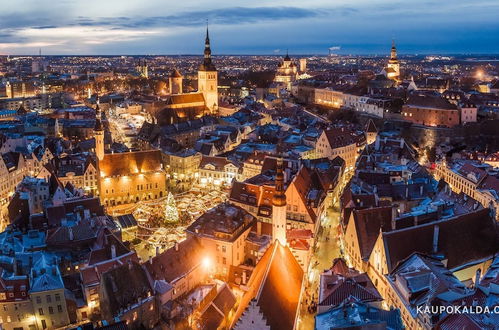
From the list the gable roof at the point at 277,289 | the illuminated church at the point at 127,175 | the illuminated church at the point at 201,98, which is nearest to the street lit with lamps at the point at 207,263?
the gable roof at the point at 277,289

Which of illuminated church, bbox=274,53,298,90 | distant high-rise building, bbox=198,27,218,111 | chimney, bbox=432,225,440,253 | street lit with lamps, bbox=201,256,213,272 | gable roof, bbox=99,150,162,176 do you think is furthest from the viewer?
illuminated church, bbox=274,53,298,90

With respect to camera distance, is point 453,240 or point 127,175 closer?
point 453,240

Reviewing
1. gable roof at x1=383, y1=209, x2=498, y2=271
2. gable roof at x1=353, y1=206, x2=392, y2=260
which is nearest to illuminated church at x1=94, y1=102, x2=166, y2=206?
gable roof at x1=353, y1=206, x2=392, y2=260

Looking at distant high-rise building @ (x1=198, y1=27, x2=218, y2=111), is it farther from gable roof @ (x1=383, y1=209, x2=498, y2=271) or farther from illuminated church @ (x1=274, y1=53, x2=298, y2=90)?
gable roof @ (x1=383, y1=209, x2=498, y2=271)

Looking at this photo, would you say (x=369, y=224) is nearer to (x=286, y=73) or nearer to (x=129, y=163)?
(x=129, y=163)

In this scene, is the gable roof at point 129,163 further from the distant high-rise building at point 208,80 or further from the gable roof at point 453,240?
the distant high-rise building at point 208,80

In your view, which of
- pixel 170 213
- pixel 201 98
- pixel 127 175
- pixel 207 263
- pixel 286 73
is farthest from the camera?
pixel 286 73

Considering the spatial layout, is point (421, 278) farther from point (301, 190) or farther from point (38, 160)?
point (38, 160)

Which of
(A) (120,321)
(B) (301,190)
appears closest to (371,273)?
(B) (301,190)

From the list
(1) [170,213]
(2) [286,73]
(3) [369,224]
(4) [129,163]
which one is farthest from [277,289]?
(2) [286,73]
